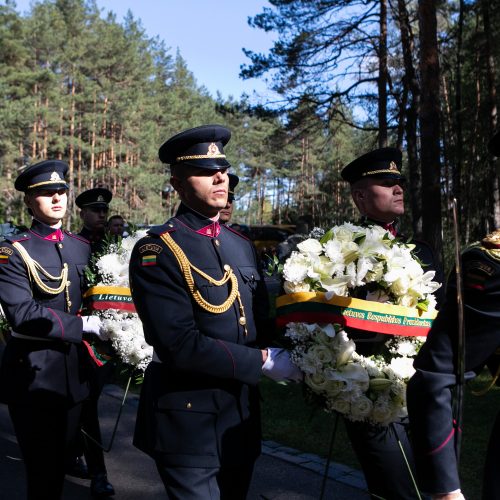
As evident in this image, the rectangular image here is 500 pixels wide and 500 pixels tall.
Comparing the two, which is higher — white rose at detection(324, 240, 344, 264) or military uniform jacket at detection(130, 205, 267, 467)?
white rose at detection(324, 240, 344, 264)

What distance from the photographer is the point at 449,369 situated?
207 centimetres

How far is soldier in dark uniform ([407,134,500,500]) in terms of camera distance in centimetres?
203

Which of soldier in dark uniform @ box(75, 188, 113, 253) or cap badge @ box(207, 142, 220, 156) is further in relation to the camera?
soldier in dark uniform @ box(75, 188, 113, 253)

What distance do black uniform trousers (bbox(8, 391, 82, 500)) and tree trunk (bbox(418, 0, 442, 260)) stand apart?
9609 mm

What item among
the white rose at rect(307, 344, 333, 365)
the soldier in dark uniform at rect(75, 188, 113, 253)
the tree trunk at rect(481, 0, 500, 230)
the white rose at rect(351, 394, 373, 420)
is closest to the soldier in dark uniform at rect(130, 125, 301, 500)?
the white rose at rect(307, 344, 333, 365)

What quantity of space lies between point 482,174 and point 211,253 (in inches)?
923

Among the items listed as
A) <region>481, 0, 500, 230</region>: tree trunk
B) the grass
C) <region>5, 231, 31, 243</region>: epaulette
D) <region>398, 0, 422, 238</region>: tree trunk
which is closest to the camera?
<region>5, 231, 31, 243</region>: epaulette

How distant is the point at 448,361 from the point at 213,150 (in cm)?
159

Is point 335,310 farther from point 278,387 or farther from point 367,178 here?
point 278,387

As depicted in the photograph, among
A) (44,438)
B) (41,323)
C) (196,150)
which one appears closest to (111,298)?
(41,323)

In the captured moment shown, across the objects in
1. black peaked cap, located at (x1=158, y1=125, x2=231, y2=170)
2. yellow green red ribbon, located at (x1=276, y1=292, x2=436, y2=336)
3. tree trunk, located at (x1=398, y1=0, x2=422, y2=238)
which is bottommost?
yellow green red ribbon, located at (x1=276, y1=292, x2=436, y2=336)

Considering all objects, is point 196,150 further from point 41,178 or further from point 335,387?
point 41,178

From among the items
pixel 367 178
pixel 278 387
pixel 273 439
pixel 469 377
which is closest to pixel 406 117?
pixel 278 387

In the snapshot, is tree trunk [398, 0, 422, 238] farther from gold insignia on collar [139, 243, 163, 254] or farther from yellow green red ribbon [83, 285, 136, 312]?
gold insignia on collar [139, 243, 163, 254]
